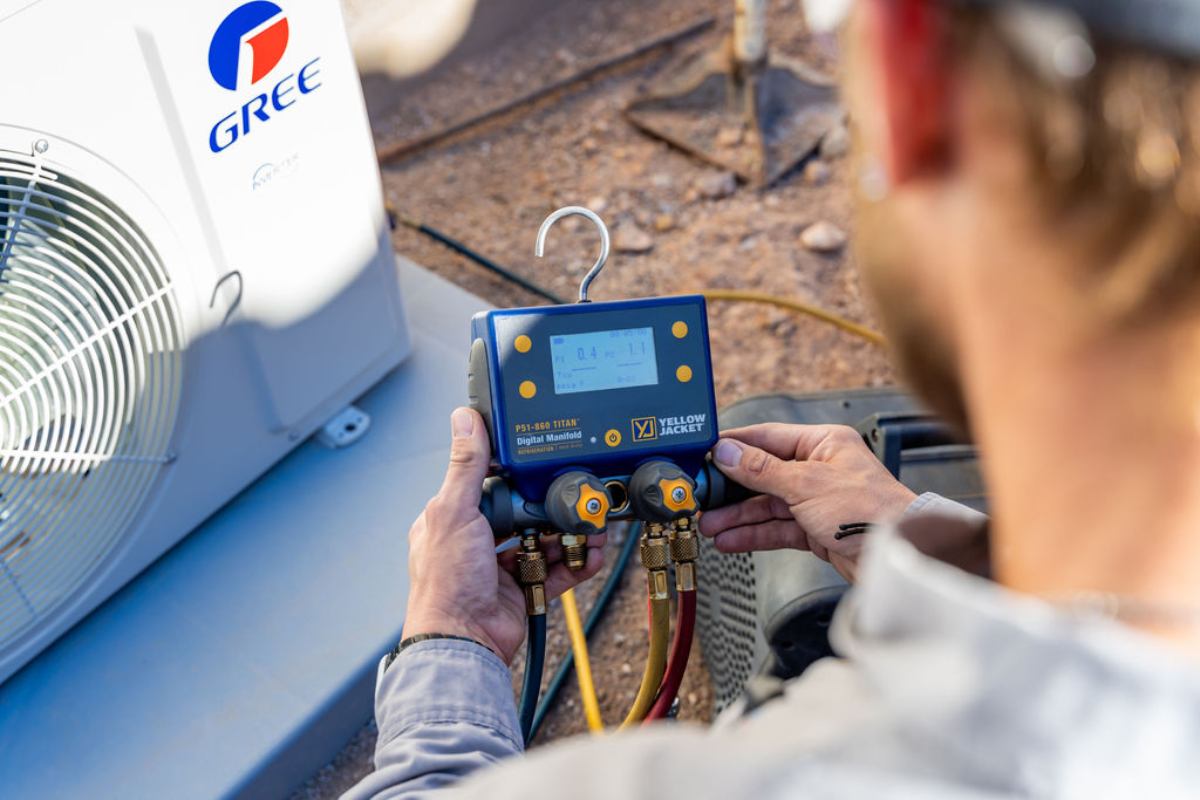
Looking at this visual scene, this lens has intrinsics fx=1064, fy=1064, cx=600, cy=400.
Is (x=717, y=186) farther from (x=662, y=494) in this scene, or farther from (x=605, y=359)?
(x=662, y=494)

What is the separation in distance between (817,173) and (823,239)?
0.24m

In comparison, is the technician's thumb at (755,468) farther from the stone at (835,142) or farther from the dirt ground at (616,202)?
the stone at (835,142)

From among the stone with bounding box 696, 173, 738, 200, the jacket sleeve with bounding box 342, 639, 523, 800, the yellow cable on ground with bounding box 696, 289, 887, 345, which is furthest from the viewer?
the stone with bounding box 696, 173, 738, 200

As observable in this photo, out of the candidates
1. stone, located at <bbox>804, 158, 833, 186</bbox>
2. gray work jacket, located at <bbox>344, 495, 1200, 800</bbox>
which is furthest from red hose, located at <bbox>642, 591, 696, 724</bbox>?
stone, located at <bbox>804, 158, 833, 186</bbox>

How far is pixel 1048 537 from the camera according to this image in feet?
1.52

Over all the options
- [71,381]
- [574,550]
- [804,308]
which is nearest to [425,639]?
[574,550]

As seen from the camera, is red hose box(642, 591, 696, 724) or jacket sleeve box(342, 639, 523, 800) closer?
jacket sleeve box(342, 639, 523, 800)

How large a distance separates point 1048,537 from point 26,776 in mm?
1265

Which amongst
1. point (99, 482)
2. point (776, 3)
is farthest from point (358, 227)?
point (776, 3)

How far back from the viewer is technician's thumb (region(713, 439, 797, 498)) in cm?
108

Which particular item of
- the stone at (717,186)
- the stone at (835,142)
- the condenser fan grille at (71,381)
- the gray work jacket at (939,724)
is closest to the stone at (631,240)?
the stone at (717,186)

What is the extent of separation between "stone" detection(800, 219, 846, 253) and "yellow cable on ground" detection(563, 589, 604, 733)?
1.08 meters

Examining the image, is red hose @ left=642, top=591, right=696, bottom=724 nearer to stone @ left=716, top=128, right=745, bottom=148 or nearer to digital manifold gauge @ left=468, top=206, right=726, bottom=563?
digital manifold gauge @ left=468, top=206, right=726, bottom=563

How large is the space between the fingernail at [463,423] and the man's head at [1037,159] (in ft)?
2.09
